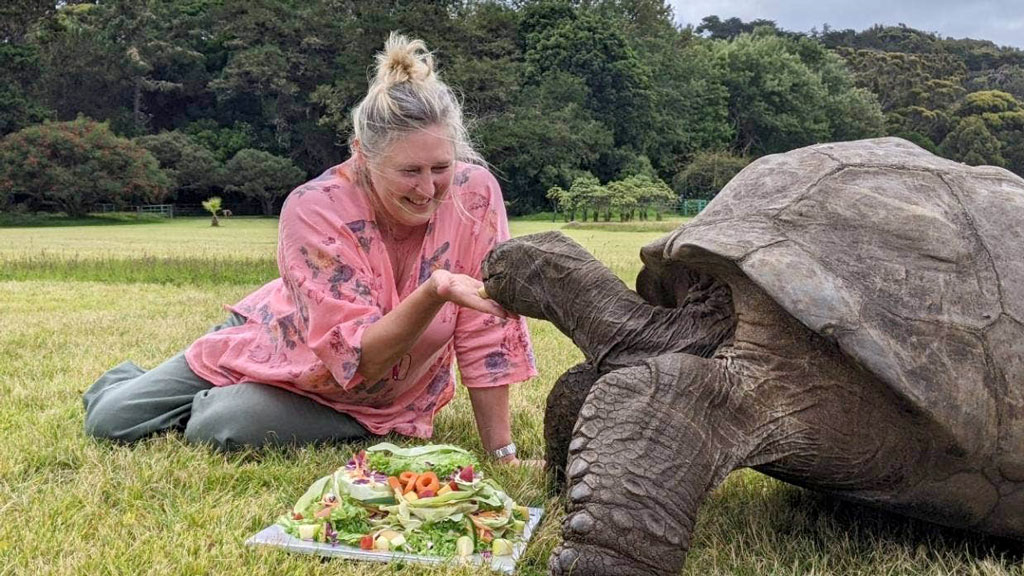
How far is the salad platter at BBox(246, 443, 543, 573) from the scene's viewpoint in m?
2.47

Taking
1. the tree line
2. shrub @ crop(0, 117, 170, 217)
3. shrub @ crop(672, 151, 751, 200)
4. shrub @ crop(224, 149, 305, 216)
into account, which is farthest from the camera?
shrub @ crop(672, 151, 751, 200)

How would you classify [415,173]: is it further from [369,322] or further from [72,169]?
[72,169]

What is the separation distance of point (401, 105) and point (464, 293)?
80cm

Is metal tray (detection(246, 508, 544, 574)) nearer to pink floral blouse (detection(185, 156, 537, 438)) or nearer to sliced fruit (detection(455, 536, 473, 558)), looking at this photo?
sliced fruit (detection(455, 536, 473, 558))

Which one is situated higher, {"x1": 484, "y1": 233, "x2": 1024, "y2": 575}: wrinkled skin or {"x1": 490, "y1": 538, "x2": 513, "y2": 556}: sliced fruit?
{"x1": 484, "y1": 233, "x2": 1024, "y2": 575}: wrinkled skin

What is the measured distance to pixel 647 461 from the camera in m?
2.11

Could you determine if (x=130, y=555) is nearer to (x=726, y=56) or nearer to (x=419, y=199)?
(x=419, y=199)

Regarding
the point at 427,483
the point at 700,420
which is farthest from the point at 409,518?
the point at 700,420

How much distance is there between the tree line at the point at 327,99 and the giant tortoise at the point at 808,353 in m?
40.4

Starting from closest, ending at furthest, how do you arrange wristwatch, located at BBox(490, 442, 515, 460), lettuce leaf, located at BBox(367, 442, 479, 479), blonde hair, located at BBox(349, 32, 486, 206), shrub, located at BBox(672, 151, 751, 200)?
1. lettuce leaf, located at BBox(367, 442, 479, 479)
2. blonde hair, located at BBox(349, 32, 486, 206)
3. wristwatch, located at BBox(490, 442, 515, 460)
4. shrub, located at BBox(672, 151, 751, 200)

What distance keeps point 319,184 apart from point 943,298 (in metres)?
2.27

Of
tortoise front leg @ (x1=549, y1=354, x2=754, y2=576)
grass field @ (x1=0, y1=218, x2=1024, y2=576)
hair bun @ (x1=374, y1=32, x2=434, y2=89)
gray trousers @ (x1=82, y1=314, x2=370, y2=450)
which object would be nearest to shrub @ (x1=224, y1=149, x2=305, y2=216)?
grass field @ (x1=0, y1=218, x2=1024, y2=576)

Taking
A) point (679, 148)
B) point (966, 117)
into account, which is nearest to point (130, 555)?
point (679, 148)

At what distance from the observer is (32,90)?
50.1 meters
